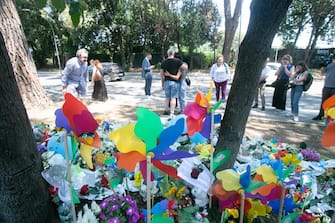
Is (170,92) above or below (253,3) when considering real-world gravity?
below

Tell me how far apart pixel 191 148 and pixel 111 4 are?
22.6 m

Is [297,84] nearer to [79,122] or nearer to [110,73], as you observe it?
[79,122]

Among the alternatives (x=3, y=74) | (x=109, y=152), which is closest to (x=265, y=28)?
(x=3, y=74)

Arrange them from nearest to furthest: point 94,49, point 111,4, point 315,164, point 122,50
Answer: point 315,164 → point 111,4 → point 122,50 → point 94,49

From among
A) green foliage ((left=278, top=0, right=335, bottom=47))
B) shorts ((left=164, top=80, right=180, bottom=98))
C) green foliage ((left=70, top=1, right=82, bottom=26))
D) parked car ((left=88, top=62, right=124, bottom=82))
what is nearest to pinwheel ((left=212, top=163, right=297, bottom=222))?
green foliage ((left=70, top=1, right=82, bottom=26))

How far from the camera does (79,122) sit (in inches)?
53.3

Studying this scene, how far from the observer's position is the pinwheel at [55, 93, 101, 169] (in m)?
1.33

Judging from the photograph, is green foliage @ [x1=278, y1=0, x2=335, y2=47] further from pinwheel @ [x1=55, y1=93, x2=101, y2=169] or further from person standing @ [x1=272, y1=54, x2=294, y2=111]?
pinwheel @ [x1=55, y1=93, x2=101, y2=169]

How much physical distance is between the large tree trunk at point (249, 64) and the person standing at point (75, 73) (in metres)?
3.59

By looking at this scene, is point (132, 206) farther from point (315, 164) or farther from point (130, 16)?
point (130, 16)

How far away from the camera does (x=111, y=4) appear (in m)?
22.2

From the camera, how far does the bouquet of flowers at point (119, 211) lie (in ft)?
5.42

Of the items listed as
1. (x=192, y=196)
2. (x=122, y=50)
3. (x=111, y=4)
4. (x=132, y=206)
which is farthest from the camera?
(x=122, y=50)

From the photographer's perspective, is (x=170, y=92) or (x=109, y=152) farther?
(x=170, y=92)
